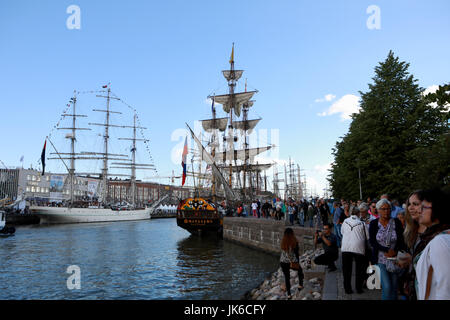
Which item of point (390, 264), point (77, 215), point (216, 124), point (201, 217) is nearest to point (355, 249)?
point (390, 264)

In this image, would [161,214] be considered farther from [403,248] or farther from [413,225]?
[413,225]

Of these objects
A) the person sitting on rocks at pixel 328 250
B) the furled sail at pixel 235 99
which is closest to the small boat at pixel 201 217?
the person sitting on rocks at pixel 328 250

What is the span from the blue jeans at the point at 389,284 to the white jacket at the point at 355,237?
1420 millimetres

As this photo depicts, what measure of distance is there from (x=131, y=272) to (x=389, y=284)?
45.4 feet

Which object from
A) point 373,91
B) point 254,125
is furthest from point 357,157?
point 254,125

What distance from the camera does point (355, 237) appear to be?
21.2ft

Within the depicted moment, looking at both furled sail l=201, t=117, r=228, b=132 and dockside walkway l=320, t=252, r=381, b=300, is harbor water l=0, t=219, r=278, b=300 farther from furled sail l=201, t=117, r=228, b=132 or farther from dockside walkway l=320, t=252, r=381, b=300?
furled sail l=201, t=117, r=228, b=132

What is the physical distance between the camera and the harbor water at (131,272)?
1230 cm

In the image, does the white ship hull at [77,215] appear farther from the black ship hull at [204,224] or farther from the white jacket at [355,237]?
the white jacket at [355,237]

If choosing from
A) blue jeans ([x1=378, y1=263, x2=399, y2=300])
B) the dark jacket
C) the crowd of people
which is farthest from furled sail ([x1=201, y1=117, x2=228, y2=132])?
blue jeans ([x1=378, y1=263, x2=399, y2=300])

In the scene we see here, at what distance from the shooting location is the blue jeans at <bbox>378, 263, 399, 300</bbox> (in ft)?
15.9

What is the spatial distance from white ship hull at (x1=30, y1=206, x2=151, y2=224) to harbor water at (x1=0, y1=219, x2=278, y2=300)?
38690 mm

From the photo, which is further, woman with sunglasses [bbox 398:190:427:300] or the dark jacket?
the dark jacket
